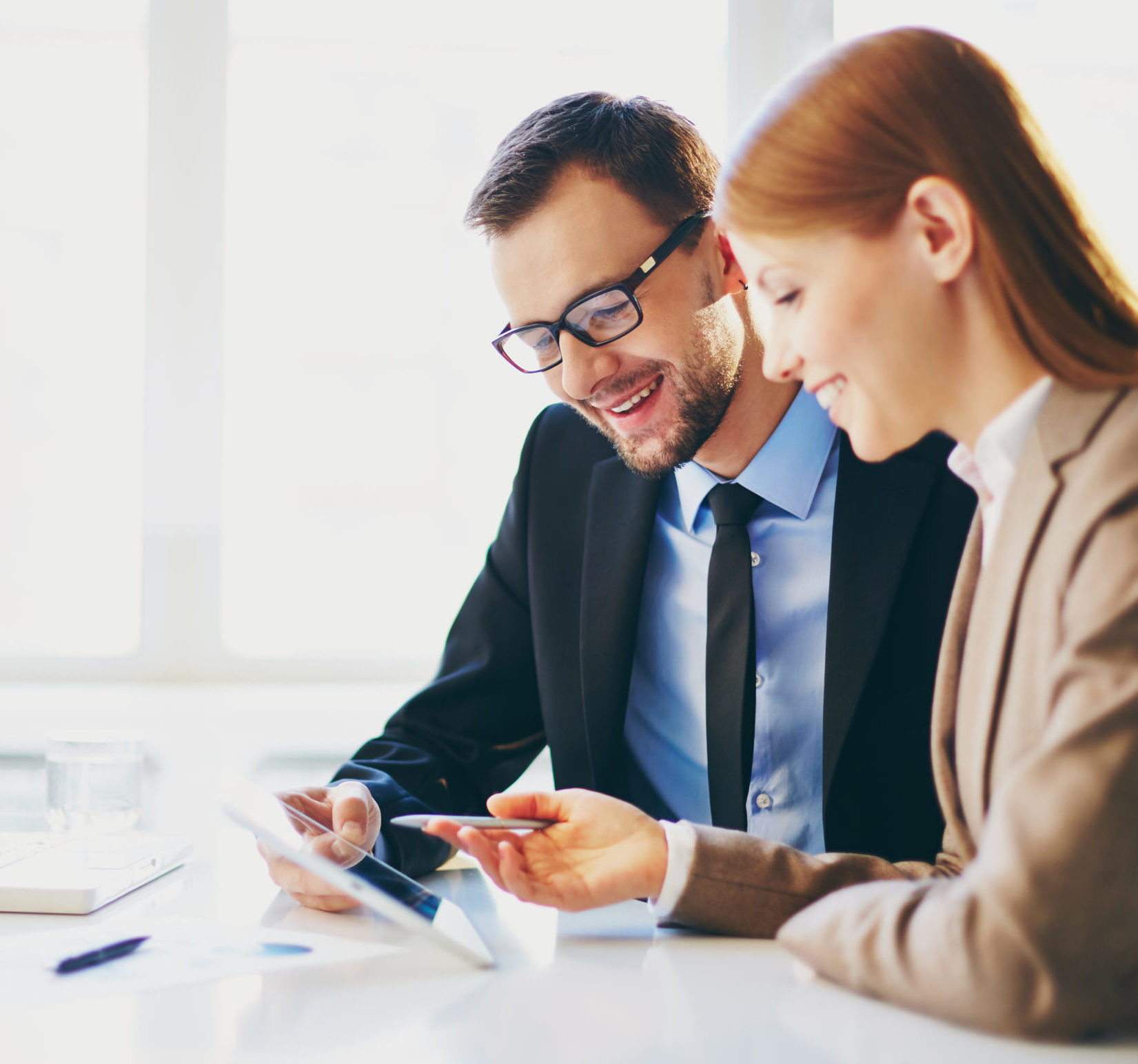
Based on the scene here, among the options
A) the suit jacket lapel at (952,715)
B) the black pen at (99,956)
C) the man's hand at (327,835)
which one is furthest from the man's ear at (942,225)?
the black pen at (99,956)

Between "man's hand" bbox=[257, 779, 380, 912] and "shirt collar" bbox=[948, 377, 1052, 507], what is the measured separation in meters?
0.72

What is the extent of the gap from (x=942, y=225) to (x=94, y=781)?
1182mm

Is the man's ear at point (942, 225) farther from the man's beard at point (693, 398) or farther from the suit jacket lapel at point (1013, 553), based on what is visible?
the man's beard at point (693, 398)

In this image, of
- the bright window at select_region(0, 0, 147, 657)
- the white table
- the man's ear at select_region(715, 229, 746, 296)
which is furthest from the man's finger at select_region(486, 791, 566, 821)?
the bright window at select_region(0, 0, 147, 657)

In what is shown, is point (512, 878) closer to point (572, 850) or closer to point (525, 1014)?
point (572, 850)

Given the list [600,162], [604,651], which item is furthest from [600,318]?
[604,651]

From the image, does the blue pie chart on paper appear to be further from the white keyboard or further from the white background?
the white background

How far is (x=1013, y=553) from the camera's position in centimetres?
83

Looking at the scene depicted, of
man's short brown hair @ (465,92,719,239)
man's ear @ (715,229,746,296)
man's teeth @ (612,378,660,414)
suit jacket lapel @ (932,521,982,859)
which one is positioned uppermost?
man's short brown hair @ (465,92,719,239)

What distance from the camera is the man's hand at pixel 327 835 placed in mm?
1143

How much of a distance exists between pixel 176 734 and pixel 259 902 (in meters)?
1.42

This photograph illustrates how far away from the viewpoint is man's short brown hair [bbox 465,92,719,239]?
1.62m

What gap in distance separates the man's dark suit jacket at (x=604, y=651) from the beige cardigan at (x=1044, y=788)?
503 millimetres

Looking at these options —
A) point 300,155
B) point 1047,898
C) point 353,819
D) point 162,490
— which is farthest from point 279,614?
point 1047,898
